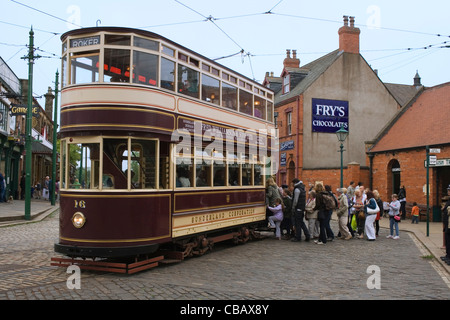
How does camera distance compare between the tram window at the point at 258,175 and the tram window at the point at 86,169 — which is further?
the tram window at the point at 258,175

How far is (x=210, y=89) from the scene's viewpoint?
1081 centimetres

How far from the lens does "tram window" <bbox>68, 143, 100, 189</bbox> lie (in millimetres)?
8359

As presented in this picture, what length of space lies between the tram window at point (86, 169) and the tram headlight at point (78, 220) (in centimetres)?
52

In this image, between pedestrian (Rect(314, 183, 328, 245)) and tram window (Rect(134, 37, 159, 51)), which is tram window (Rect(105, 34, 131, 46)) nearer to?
tram window (Rect(134, 37, 159, 51))

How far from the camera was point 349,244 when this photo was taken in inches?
529

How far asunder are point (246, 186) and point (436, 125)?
14.3m

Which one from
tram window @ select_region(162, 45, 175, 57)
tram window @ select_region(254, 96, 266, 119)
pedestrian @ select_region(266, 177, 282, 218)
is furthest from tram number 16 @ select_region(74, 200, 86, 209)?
pedestrian @ select_region(266, 177, 282, 218)

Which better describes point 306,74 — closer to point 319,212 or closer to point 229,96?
point 319,212

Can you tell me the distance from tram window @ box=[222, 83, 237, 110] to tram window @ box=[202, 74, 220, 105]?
1.08 feet

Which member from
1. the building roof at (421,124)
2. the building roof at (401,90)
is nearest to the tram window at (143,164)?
the building roof at (421,124)

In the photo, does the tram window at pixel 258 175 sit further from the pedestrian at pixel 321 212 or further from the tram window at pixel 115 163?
the tram window at pixel 115 163

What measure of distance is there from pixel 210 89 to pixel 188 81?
0.99m

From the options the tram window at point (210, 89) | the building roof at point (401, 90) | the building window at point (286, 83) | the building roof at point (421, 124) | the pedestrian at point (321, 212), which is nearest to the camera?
the tram window at point (210, 89)

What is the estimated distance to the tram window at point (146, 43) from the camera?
28.3ft
